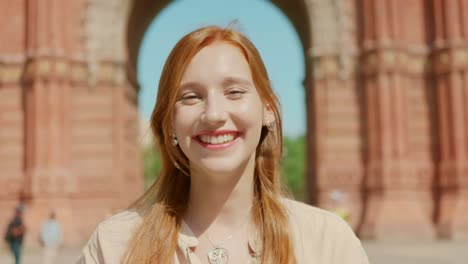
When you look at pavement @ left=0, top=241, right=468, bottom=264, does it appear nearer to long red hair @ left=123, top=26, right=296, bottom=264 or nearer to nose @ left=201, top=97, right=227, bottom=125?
long red hair @ left=123, top=26, right=296, bottom=264

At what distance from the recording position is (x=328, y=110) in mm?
19359

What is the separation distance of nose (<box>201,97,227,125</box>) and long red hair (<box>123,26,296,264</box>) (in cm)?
10

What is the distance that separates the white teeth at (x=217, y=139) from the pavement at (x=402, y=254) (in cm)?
1029

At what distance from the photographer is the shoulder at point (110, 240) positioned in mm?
1808

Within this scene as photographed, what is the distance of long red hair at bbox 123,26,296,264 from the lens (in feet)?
5.86

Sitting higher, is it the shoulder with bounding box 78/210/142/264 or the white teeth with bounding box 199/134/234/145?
the white teeth with bounding box 199/134/234/145

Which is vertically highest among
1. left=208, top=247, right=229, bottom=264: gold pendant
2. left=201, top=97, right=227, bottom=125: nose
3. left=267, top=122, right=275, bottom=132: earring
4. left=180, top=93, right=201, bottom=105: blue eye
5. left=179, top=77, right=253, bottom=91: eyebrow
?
left=179, top=77, right=253, bottom=91: eyebrow

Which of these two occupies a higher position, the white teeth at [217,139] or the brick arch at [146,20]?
the brick arch at [146,20]

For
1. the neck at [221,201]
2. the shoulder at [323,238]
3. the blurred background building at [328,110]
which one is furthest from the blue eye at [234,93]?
the blurred background building at [328,110]

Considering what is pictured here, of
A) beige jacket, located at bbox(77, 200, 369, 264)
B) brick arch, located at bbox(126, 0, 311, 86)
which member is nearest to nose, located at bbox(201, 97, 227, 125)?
beige jacket, located at bbox(77, 200, 369, 264)

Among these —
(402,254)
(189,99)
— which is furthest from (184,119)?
(402,254)

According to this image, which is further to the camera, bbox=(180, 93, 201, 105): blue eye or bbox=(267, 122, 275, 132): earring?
bbox=(267, 122, 275, 132): earring

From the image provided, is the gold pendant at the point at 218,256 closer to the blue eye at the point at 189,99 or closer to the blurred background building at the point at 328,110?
the blue eye at the point at 189,99

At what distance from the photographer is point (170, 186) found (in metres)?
2.05
